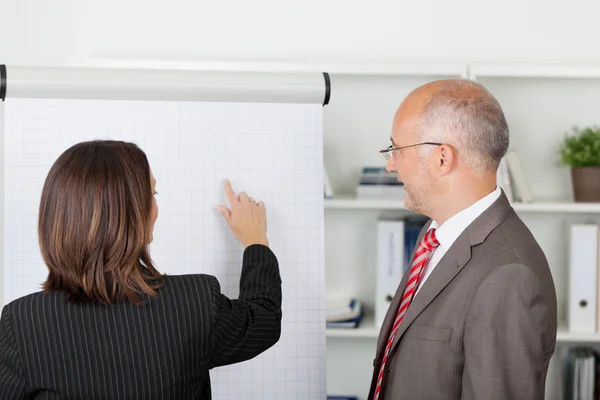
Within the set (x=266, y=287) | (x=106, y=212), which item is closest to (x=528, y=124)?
(x=266, y=287)

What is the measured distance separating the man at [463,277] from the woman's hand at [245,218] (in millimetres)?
346

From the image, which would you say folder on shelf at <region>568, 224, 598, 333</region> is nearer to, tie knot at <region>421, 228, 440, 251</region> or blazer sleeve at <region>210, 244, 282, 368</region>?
tie knot at <region>421, 228, 440, 251</region>

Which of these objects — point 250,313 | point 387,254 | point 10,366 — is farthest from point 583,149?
point 10,366

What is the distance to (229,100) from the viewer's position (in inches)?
69.7

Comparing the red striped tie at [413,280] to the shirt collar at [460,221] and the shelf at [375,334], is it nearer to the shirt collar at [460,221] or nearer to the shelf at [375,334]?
the shirt collar at [460,221]

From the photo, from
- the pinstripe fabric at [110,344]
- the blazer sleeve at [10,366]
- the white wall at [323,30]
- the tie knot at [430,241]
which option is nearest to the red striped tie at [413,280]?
the tie knot at [430,241]

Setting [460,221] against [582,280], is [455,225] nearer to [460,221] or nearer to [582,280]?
[460,221]

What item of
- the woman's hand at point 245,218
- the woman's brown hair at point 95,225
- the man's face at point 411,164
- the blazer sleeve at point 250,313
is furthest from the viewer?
the woman's hand at point 245,218

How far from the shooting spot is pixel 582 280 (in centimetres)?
249

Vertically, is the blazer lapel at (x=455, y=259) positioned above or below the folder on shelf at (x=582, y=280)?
above

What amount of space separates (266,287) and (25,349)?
1.57ft

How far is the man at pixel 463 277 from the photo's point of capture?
50.7 inches

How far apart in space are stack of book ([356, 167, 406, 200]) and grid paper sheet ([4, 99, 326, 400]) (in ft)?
2.54

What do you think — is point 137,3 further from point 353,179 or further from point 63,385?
point 63,385
